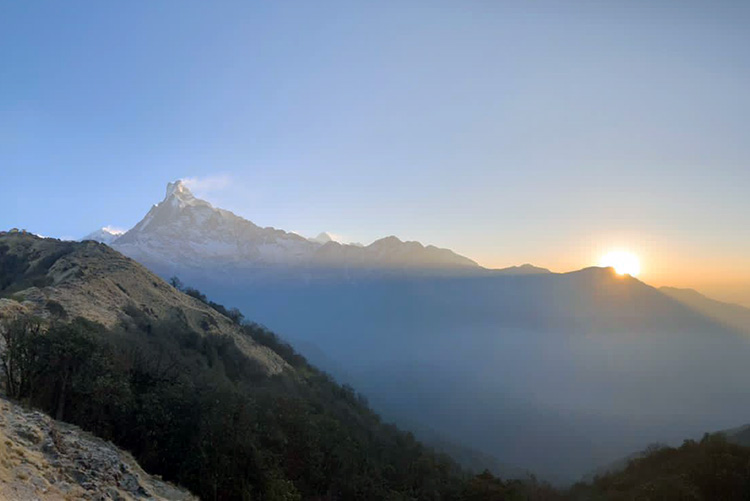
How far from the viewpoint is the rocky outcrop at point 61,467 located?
1711cm

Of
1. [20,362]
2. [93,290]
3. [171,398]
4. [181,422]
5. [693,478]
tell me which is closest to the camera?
[20,362]

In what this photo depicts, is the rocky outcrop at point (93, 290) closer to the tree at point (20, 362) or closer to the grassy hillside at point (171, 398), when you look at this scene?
the grassy hillside at point (171, 398)

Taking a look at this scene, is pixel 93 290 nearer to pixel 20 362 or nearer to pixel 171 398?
pixel 20 362

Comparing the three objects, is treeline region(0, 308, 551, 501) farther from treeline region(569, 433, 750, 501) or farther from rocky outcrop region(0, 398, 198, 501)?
treeline region(569, 433, 750, 501)

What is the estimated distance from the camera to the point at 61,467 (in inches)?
776

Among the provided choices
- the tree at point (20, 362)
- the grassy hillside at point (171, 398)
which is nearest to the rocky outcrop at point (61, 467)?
the grassy hillside at point (171, 398)

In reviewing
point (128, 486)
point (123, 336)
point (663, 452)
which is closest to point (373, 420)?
point (663, 452)

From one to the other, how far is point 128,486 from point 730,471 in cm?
6291

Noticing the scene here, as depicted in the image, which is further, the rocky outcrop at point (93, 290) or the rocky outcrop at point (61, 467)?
the rocky outcrop at point (93, 290)

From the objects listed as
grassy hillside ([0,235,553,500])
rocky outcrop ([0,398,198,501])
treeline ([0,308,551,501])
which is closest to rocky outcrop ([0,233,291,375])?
grassy hillside ([0,235,553,500])

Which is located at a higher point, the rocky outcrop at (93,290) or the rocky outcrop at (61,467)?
the rocky outcrop at (93,290)

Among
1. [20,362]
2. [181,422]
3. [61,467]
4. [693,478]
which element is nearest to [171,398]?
[181,422]

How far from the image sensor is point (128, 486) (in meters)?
21.7

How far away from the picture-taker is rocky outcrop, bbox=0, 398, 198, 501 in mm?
17109
